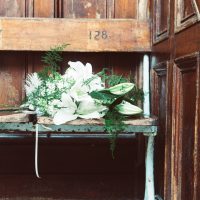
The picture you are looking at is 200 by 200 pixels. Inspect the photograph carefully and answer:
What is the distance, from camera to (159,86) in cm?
236

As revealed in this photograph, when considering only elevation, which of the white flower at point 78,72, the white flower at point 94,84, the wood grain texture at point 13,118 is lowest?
the wood grain texture at point 13,118

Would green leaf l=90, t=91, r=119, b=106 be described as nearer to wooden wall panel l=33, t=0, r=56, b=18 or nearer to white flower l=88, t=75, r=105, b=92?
white flower l=88, t=75, r=105, b=92

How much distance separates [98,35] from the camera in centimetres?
266

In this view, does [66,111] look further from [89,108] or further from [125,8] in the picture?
[125,8]

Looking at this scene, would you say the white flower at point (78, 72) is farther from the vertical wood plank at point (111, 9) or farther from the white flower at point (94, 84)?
the vertical wood plank at point (111, 9)

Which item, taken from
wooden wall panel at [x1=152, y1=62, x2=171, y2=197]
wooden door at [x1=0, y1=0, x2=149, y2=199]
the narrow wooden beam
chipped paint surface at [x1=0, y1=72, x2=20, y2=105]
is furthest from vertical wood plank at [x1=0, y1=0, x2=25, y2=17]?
wooden wall panel at [x1=152, y1=62, x2=171, y2=197]

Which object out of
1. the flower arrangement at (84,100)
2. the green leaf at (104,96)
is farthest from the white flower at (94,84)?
the green leaf at (104,96)

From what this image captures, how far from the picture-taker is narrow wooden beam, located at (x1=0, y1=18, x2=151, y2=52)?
2641mm

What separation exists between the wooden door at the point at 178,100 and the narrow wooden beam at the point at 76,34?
0.88 ft

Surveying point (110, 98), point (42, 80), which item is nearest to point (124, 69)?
point (42, 80)

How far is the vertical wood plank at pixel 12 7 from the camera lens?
9.21 ft

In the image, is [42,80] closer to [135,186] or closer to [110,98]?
[110,98]

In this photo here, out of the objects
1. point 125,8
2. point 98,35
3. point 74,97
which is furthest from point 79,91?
point 125,8

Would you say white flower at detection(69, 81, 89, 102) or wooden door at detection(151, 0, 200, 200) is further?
white flower at detection(69, 81, 89, 102)
